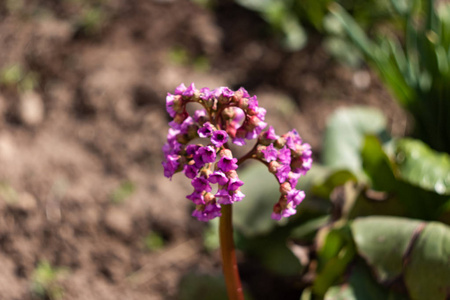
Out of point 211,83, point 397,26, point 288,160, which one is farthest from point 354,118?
point 288,160

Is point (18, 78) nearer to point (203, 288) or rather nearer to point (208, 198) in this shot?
point (203, 288)

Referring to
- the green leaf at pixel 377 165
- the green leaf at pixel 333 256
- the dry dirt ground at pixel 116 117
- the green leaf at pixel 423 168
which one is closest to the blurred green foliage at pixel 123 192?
the dry dirt ground at pixel 116 117

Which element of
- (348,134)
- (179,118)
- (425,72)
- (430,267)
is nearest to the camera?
(179,118)

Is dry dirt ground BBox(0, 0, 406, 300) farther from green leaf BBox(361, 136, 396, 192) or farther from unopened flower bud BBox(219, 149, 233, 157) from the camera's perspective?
unopened flower bud BBox(219, 149, 233, 157)

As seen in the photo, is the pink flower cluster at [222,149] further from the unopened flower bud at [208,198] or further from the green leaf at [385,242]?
the green leaf at [385,242]

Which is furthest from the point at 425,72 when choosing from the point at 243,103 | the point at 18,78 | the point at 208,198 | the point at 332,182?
the point at 18,78

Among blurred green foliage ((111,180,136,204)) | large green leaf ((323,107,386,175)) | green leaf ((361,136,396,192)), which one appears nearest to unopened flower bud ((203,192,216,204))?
green leaf ((361,136,396,192))
